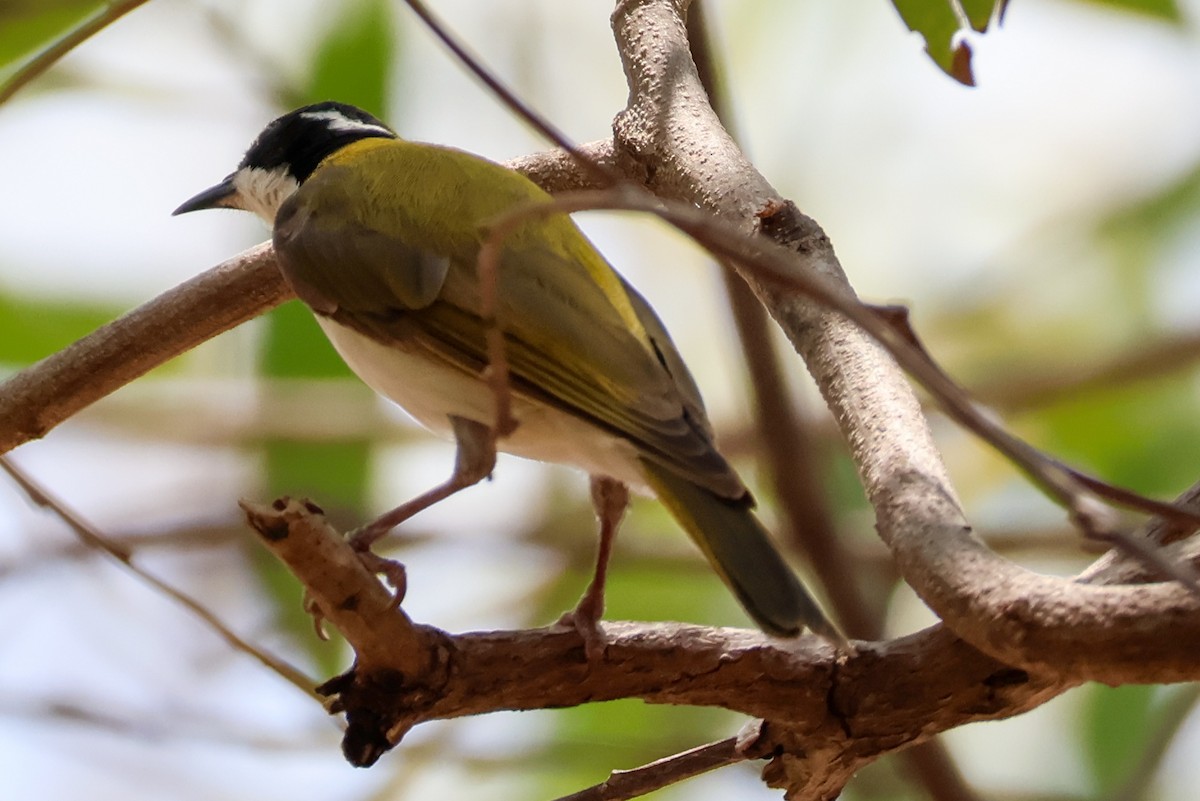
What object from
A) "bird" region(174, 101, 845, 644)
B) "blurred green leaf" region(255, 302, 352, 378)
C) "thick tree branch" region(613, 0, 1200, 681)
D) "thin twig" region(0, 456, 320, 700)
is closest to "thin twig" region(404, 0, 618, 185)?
"thick tree branch" region(613, 0, 1200, 681)

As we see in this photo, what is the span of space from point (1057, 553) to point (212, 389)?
10.7 feet

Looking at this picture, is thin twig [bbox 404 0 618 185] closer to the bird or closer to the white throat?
the bird

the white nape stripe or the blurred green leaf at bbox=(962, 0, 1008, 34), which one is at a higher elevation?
the white nape stripe

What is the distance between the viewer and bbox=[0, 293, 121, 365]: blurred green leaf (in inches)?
198

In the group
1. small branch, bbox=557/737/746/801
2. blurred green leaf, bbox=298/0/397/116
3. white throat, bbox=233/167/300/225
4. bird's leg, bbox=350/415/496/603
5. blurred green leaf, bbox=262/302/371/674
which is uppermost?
blurred green leaf, bbox=298/0/397/116

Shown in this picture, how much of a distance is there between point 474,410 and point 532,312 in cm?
24

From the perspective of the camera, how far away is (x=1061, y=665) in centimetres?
157

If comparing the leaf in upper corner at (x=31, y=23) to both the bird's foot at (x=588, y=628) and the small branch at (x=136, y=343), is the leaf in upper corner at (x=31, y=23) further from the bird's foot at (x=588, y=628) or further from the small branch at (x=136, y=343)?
the bird's foot at (x=588, y=628)

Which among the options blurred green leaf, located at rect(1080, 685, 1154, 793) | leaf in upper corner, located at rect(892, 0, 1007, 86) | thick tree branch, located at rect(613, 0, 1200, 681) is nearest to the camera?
thick tree branch, located at rect(613, 0, 1200, 681)

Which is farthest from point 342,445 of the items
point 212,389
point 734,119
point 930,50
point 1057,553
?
point 930,50

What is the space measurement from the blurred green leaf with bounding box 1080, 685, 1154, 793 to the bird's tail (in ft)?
9.32

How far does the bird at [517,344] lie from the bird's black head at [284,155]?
612 millimetres

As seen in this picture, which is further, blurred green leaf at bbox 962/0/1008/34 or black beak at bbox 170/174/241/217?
black beak at bbox 170/174/241/217

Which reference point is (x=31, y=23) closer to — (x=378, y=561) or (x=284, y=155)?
(x=284, y=155)
